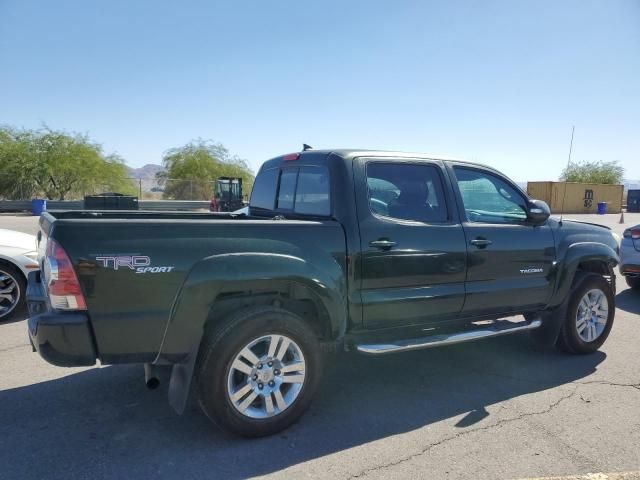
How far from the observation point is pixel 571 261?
452cm

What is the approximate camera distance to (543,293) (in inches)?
174

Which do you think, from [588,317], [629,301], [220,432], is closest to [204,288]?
[220,432]

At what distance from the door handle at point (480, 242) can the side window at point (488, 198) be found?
19 centimetres

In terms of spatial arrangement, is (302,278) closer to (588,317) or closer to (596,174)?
(588,317)

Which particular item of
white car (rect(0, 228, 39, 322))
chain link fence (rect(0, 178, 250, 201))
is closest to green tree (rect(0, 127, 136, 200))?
chain link fence (rect(0, 178, 250, 201))

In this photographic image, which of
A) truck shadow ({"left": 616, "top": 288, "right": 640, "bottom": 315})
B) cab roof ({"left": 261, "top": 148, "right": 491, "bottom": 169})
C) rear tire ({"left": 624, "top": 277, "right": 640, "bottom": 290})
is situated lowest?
truck shadow ({"left": 616, "top": 288, "right": 640, "bottom": 315})

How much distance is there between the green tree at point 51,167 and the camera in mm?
29266

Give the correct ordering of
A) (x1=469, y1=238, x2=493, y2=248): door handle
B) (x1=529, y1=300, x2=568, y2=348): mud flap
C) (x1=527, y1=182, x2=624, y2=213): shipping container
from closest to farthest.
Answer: (x1=469, y1=238, x2=493, y2=248): door handle < (x1=529, y1=300, x2=568, y2=348): mud flap < (x1=527, y1=182, x2=624, y2=213): shipping container

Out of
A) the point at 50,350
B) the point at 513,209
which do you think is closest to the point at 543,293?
the point at 513,209

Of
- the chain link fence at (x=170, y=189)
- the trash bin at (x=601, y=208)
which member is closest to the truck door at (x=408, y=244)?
the chain link fence at (x=170, y=189)

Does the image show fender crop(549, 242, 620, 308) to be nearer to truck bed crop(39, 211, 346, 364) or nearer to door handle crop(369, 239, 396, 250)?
door handle crop(369, 239, 396, 250)

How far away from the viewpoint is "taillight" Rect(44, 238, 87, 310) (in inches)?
103

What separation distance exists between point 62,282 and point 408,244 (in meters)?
2.34

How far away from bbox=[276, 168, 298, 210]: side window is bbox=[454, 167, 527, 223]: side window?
1422mm
